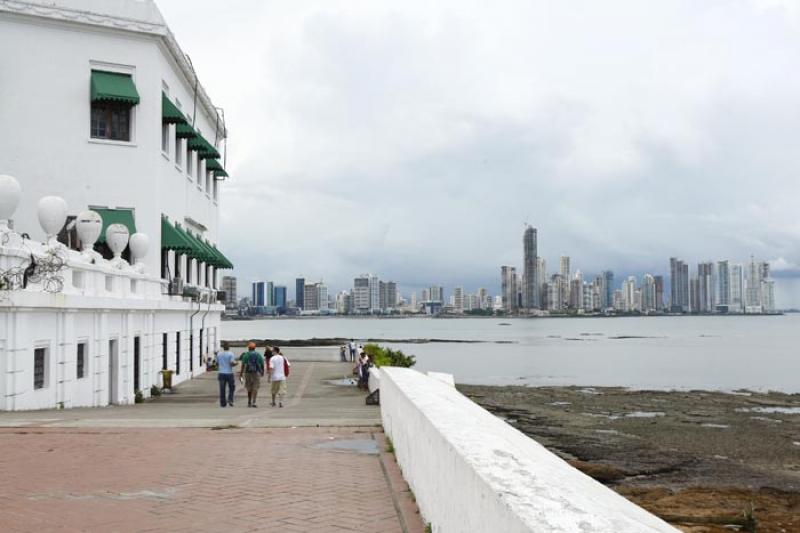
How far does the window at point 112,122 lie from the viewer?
30219 mm

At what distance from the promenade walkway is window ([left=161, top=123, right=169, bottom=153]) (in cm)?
1776

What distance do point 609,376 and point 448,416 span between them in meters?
59.5

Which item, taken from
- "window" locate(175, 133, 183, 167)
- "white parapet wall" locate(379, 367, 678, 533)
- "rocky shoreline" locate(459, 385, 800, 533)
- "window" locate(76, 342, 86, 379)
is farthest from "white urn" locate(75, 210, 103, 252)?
"white parapet wall" locate(379, 367, 678, 533)

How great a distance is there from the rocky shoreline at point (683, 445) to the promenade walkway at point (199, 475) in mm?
6099

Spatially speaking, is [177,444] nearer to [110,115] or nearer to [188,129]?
[110,115]

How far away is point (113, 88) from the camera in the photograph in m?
29.3

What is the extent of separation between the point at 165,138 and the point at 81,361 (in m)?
13.9

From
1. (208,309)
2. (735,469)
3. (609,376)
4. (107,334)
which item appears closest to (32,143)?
(107,334)

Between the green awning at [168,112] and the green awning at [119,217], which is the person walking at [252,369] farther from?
the green awning at [168,112]

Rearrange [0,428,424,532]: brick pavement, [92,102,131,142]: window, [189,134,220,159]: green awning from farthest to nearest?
[189,134,220,159]: green awning → [92,102,131,142]: window → [0,428,424,532]: brick pavement

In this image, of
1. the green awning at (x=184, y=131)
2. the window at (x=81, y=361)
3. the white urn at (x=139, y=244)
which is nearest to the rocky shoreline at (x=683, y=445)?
the window at (x=81, y=361)

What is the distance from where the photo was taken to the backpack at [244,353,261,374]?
73.0 ft

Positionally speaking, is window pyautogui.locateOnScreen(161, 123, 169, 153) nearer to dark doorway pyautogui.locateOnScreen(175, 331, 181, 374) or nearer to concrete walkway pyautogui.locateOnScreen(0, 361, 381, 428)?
dark doorway pyautogui.locateOnScreen(175, 331, 181, 374)

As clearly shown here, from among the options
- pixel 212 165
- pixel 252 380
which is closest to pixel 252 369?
pixel 252 380
